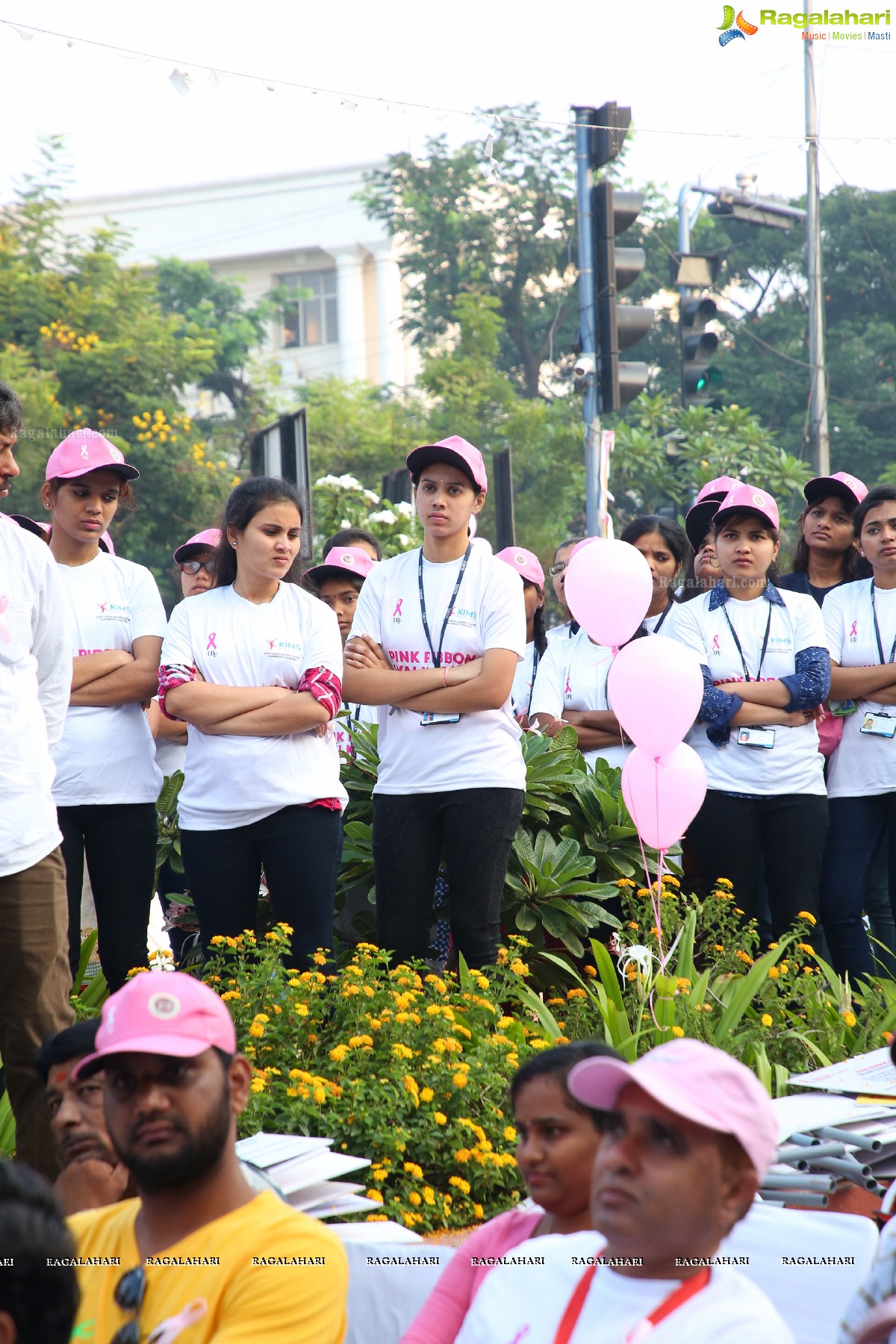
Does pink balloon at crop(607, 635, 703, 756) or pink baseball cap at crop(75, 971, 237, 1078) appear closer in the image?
pink baseball cap at crop(75, 971, 237, 1078)

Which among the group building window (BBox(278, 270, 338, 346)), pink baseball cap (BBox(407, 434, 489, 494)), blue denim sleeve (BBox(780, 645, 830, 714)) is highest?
building window (BBox(278, 270, 338, 346))

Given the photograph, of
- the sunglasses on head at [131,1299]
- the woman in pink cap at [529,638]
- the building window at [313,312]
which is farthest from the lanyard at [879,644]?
the building window at [313,312]

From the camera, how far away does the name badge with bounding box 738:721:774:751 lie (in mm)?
5941

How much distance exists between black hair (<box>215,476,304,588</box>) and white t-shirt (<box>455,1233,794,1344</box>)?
328 centimetres

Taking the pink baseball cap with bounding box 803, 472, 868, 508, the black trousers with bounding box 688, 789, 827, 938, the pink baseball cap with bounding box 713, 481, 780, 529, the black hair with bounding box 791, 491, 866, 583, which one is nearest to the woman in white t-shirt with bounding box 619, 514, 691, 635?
the black hair with bounding box 791, 491, 866, 583

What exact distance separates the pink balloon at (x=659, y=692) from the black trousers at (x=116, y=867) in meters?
1.79

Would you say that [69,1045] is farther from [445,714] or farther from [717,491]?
[717,491]

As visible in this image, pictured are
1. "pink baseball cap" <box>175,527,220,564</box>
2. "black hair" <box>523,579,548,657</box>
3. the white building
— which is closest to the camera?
"pink baseball cap" <box>175,527,220,564</box>

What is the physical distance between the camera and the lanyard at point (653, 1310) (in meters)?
2.08

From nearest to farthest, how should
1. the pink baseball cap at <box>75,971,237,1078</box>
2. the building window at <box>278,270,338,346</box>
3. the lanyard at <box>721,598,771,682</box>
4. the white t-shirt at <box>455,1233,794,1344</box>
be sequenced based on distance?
the white t-shirt at <box>455,1233,794,1344</box> < the pink baseball cap at <box>75,971,237,1078</box> < the lanyard at <box>721,598,771,682</box> < the building window at <box>278,270,338,346</box>

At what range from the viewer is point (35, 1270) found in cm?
195

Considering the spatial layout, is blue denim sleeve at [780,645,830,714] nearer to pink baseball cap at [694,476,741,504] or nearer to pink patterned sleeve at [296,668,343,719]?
pink baseball cap at [694,476,741,504]

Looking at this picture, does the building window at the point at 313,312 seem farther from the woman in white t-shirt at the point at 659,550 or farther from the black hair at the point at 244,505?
the black hair at the point at 244,505

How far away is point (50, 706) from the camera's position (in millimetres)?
4363
